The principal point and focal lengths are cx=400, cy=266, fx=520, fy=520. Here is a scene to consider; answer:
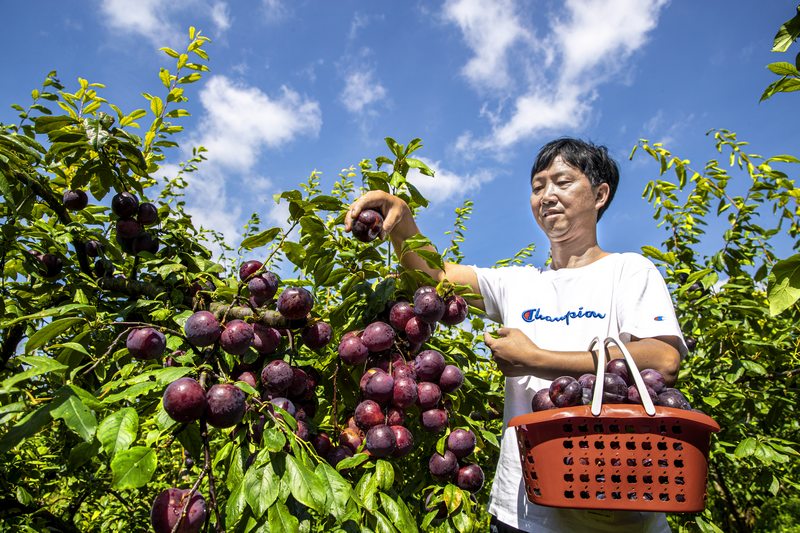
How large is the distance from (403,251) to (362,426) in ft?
1.73

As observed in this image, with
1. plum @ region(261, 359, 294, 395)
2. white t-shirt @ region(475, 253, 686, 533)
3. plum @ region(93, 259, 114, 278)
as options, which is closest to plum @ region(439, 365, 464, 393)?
white t-shirt @ region(475, 253, 686, 533)

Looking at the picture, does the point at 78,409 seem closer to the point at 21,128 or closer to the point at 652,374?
the point at 652,374

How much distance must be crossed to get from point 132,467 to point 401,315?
0.81 meters

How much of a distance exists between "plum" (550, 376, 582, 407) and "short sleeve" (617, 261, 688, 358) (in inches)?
16.6

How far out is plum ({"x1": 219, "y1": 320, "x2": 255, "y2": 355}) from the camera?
1.29 m

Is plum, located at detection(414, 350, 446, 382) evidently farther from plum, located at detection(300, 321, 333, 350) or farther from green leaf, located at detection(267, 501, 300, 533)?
green leaf, located at detection(267, 501, 300, 533)

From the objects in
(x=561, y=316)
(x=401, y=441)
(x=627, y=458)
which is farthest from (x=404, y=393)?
(x=561, y=316)

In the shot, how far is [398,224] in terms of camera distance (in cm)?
183

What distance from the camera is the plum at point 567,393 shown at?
51.3 inches

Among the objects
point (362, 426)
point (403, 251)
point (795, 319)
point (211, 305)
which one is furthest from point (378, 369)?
point (795, 319)

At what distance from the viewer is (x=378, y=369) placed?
1517 millimetres

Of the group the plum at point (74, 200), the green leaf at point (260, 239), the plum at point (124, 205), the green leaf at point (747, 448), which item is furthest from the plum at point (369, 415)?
the green leaf at point (747, 448)

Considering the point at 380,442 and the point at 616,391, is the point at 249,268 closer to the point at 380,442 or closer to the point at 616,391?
the point at 380,442

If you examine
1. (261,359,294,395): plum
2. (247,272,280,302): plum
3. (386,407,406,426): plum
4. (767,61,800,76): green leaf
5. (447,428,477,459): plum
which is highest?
(767,61,800,76): green leaf
